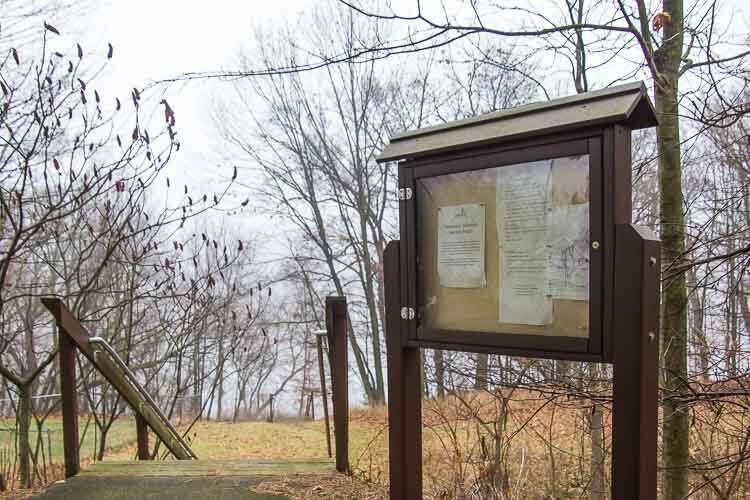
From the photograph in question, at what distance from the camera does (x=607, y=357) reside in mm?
1627

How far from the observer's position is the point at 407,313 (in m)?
2.21

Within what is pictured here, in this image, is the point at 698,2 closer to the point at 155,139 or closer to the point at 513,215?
the point at 513,215

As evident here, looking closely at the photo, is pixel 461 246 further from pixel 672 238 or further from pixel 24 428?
pixel 24 428

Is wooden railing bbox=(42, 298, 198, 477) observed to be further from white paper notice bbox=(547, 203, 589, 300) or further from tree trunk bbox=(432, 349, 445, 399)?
white paper notice bbox=(547, 203, 589, 300)

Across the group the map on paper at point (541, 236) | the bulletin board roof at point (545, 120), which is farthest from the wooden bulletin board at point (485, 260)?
the bulletin board roof at point (545, 120)

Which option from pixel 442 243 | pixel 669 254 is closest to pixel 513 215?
pixel 442 243

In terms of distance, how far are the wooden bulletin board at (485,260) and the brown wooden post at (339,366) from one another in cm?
132

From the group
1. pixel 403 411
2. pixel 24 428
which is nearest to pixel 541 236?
pixel 403 411

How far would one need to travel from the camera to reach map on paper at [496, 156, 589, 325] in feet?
5.62

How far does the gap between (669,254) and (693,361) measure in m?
1.21

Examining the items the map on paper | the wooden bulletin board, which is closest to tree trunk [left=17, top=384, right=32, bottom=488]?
the wooden bulletin board

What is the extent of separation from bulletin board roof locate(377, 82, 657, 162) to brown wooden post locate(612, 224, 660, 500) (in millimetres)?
352

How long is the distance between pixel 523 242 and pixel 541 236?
2.8 inches

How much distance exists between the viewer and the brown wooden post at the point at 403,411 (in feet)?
7.50
